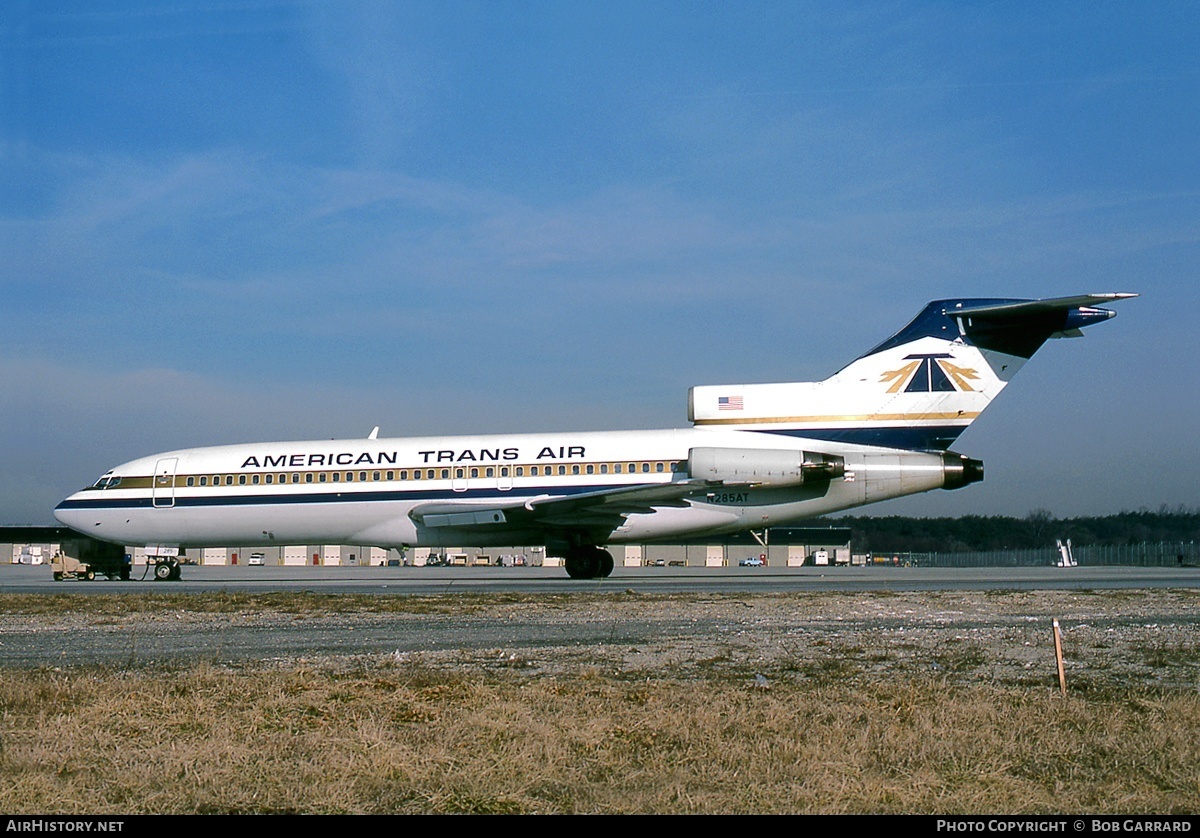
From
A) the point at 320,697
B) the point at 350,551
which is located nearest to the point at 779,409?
the point at 320,697

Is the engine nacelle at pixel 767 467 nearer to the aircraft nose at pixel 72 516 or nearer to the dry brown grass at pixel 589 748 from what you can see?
the dry brown grass at pixel 589 748

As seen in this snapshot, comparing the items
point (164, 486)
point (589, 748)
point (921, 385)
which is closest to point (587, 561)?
point (921, 385)

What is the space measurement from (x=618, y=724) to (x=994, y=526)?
111 meters

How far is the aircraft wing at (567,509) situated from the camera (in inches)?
1041

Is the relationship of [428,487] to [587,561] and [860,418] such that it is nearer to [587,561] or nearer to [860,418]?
[587,561]

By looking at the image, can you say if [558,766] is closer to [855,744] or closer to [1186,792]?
[855,744]

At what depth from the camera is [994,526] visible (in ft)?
358

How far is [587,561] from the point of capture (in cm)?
2859

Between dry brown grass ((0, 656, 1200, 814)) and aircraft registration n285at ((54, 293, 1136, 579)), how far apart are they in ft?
60.1

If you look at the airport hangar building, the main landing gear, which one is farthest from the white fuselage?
the airport hangar building

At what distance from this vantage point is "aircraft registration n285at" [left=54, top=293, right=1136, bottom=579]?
26609 mm

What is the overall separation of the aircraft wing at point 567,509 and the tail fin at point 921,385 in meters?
2.75

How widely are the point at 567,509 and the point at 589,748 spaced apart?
2078cm

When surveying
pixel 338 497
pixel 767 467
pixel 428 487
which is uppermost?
pixel 767 467
